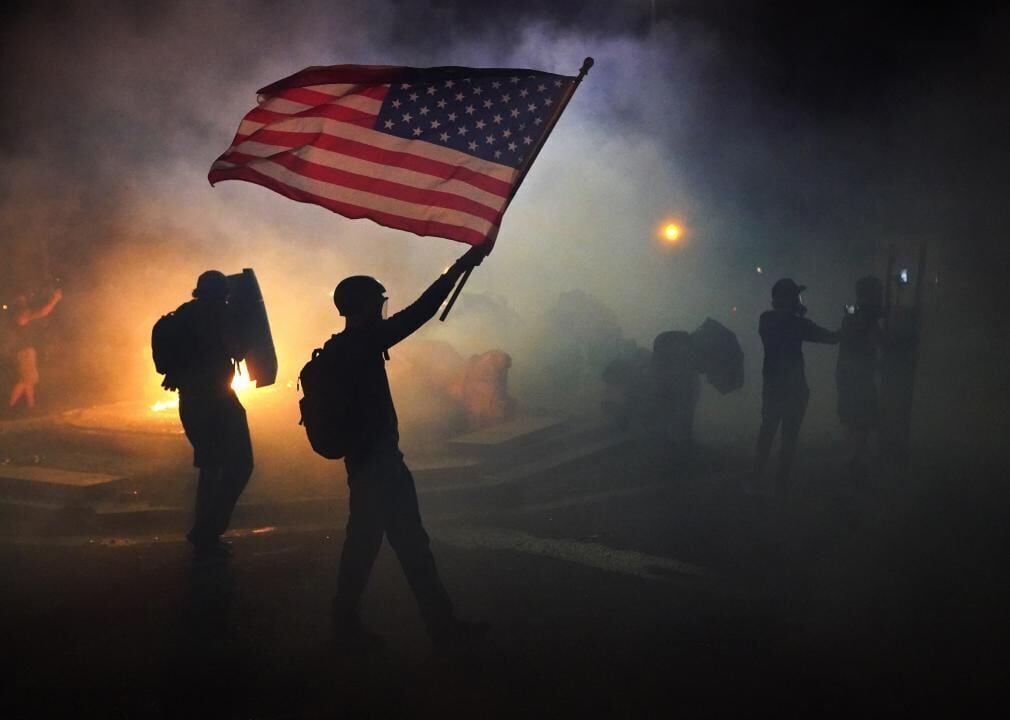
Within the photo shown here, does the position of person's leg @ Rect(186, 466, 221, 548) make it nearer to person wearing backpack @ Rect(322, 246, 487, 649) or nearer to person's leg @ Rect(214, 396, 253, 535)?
person's leg @ Rect(214, 396, 253, 535)

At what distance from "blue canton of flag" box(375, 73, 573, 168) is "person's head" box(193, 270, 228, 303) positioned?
1.70m

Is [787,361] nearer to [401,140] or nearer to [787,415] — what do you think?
[787,415]

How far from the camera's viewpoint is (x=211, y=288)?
16.3 ft

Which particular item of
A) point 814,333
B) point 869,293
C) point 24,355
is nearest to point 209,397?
point 814,333

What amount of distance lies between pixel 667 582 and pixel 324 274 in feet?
31.9

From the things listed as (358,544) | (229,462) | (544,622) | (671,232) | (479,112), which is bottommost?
(544,622)

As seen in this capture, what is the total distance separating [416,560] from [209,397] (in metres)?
2.12

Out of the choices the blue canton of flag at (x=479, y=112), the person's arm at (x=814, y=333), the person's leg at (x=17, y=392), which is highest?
the blue canton of flag at (x=479, y=112)

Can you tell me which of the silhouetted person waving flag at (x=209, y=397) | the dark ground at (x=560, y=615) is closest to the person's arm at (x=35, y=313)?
the dark ground at (x=560, y=615)

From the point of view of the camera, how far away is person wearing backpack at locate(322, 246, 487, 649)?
352 centimetres

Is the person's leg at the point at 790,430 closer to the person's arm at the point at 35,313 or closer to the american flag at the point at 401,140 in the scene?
the american flag at the point at 401,140

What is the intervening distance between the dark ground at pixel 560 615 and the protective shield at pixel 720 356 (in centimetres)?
184

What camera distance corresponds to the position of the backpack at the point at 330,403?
11.3 feet

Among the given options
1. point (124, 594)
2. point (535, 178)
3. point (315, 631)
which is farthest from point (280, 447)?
point (535, 178)
